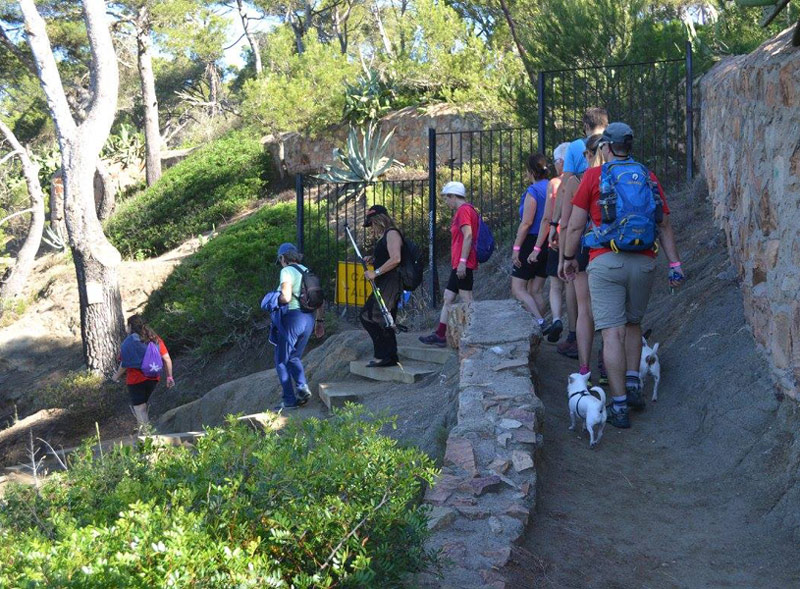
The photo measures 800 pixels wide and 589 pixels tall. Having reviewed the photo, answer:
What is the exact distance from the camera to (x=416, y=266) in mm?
8484

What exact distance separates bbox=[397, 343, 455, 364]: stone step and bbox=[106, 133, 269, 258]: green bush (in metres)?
12.4

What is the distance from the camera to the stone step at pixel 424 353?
8.97m

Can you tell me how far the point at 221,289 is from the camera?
15.1 metres

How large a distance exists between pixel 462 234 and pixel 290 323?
1.76 metres

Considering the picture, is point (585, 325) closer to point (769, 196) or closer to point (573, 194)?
point (573, 194)

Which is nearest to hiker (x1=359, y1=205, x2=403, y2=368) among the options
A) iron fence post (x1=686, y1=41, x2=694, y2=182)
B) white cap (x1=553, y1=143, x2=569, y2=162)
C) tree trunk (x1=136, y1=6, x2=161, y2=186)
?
white cap (x1=553, y1=143, x2=569, y2=162)

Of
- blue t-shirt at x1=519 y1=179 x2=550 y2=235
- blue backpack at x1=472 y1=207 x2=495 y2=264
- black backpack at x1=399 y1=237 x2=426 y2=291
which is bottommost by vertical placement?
black backpack at x1=399 y1=237 x2=426 y2=291

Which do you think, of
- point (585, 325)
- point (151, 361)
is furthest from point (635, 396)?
point (151, 361)

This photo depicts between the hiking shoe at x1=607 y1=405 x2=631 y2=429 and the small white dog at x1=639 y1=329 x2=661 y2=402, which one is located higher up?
the small white dog at x1=639 y1=329 x2=661 y2=402

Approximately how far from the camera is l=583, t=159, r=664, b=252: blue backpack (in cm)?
552

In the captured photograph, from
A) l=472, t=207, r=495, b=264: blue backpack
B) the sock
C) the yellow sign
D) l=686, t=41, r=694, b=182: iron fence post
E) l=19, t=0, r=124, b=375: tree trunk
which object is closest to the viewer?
the sock

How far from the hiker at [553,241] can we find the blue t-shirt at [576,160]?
1.21ft

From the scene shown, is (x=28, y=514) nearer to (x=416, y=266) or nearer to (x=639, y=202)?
(x=639, y=202)

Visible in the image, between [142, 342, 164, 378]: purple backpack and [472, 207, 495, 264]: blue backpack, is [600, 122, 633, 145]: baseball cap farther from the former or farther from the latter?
[142, 342, 164, 378]: purple backpack
